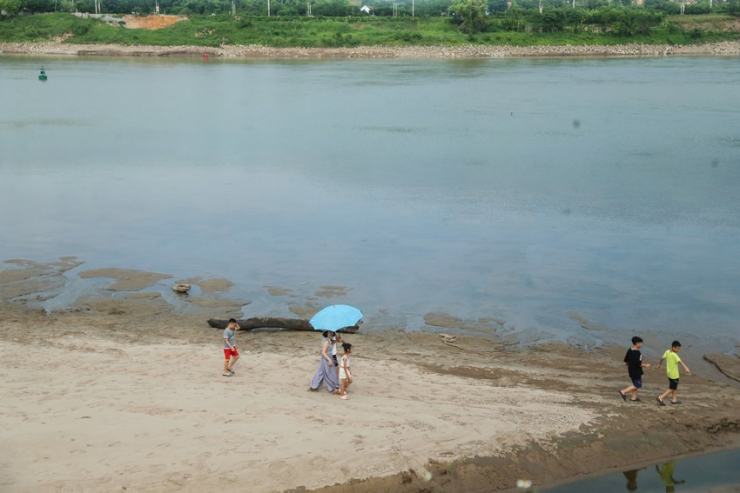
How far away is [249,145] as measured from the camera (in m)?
41.9

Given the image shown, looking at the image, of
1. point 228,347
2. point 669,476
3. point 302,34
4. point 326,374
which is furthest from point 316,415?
point 302,34

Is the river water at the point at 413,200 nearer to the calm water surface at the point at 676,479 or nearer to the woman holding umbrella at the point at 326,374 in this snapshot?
the woman holding umbrella at the point at 326,374

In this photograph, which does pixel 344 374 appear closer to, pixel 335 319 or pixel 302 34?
pixel 335 319

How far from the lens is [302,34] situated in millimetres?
114188

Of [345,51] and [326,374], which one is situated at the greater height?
[345,51]

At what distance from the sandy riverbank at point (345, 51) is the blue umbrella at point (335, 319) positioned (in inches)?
3781

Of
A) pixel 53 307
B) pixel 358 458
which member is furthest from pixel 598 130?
pixel 358 458

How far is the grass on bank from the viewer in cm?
11200

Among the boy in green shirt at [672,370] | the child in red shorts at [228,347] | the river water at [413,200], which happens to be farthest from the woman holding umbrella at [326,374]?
the boy in green shirt at [672,370]

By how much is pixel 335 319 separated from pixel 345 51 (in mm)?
99535

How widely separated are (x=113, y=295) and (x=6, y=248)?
5637mm

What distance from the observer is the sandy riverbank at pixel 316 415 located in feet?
35.4

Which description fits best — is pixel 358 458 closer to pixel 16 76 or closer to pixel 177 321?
pixel 177 321

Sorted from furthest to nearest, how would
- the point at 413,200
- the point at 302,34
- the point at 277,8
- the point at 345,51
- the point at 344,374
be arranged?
the point at 277,8
the point at 302,34
the point at 345,51
the point at 413,200
the point at 344,374
